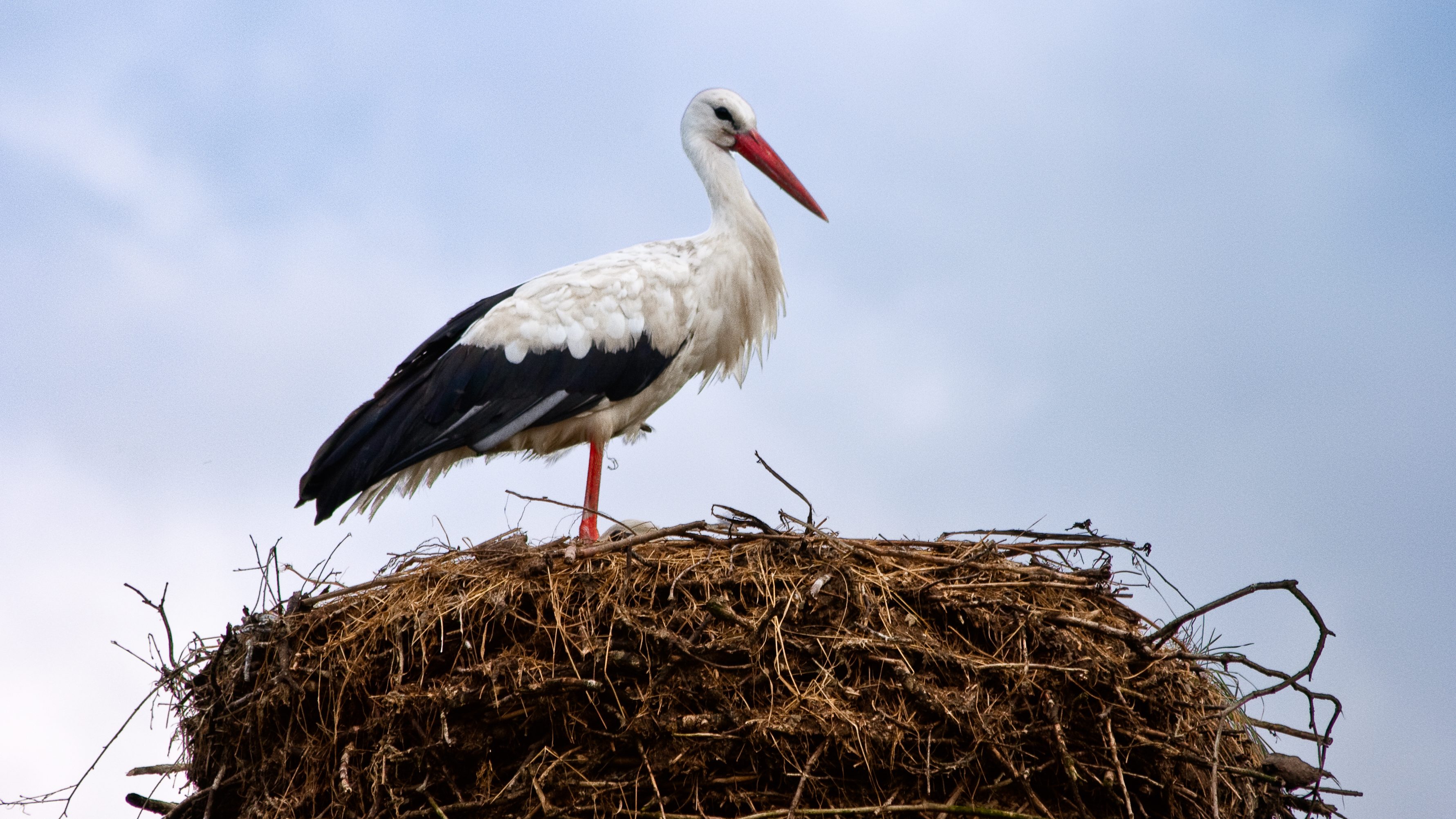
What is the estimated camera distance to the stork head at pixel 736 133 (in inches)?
251

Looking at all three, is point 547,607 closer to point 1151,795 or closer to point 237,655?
point 237,655

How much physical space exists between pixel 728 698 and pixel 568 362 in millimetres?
2038

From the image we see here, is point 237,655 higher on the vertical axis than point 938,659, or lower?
lower

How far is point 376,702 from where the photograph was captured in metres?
4.03

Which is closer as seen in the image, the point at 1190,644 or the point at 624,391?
the point at 1190,644

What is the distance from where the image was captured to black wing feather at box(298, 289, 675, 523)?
17.2 ft

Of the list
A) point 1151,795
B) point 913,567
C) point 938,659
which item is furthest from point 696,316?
point 1151,795

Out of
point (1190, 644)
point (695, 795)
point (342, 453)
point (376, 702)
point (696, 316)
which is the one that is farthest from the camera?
point (696, 316)

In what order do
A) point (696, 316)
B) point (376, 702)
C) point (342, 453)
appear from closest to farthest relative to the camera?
point (376, 702) → point (342, 453) → point (696, 316)

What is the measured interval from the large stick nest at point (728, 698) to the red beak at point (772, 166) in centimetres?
251

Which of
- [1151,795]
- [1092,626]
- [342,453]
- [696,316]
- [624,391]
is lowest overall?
[1151,795]

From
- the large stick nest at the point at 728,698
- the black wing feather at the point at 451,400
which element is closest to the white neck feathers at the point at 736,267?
the black wing feather at the point at 451,400

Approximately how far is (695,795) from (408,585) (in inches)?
45.8

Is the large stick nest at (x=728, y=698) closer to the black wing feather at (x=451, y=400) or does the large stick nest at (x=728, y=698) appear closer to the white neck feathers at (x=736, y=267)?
the black wing feather at (x=451, y=400)
